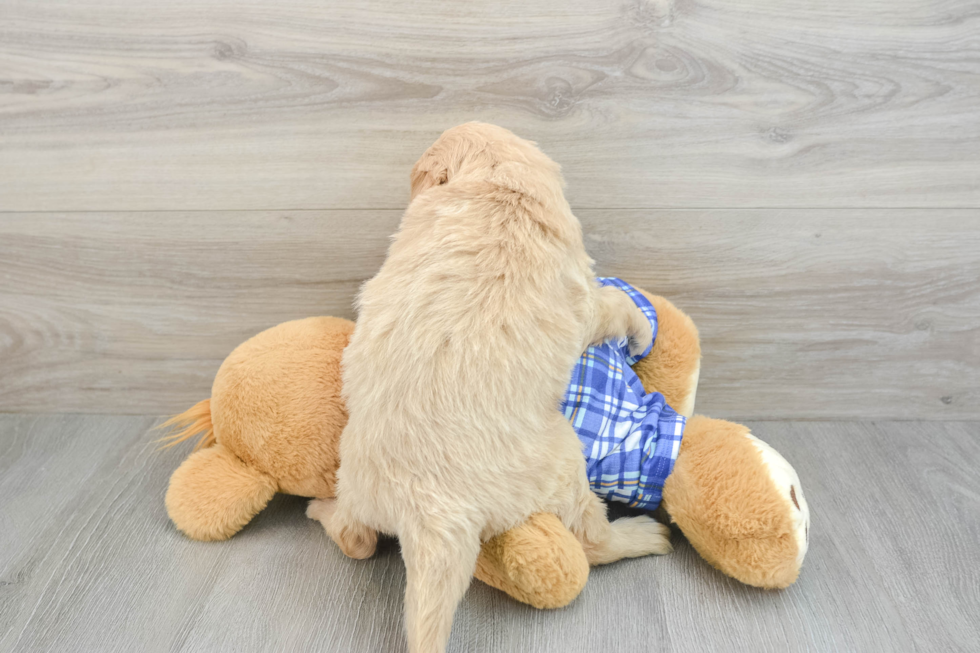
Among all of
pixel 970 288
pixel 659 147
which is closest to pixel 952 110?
pixel 970 288

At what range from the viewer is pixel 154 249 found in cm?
100

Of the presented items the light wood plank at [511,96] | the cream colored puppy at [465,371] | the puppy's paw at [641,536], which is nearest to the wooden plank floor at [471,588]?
the puppy's paw at [641,536]

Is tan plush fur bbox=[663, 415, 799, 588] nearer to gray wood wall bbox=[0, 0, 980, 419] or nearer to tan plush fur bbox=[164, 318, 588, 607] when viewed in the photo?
gray wood wall bbox=[0, 0, 980, 419]

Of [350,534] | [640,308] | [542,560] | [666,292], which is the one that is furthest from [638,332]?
[350,534]

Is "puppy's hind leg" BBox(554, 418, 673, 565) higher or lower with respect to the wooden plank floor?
higher

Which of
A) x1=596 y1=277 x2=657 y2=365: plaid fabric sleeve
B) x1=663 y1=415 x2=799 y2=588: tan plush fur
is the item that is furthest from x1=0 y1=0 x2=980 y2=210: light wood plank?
x1=663 y1=415 x2=799 y2=588: tan plush fur

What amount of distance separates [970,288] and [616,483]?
642 millimetres

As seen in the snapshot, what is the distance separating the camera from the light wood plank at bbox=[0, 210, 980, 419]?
0.96 metres

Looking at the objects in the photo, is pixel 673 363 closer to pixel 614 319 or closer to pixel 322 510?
pixel 614 319

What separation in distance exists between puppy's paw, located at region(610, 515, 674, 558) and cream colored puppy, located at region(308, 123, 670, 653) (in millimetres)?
116

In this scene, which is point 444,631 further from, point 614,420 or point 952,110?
point 952,110

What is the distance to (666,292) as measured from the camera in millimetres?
993

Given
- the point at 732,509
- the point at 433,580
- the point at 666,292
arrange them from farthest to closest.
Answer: the point at 666,292 < the point at 732,509 < the point at 433,580

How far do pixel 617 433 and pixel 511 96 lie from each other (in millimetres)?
470
